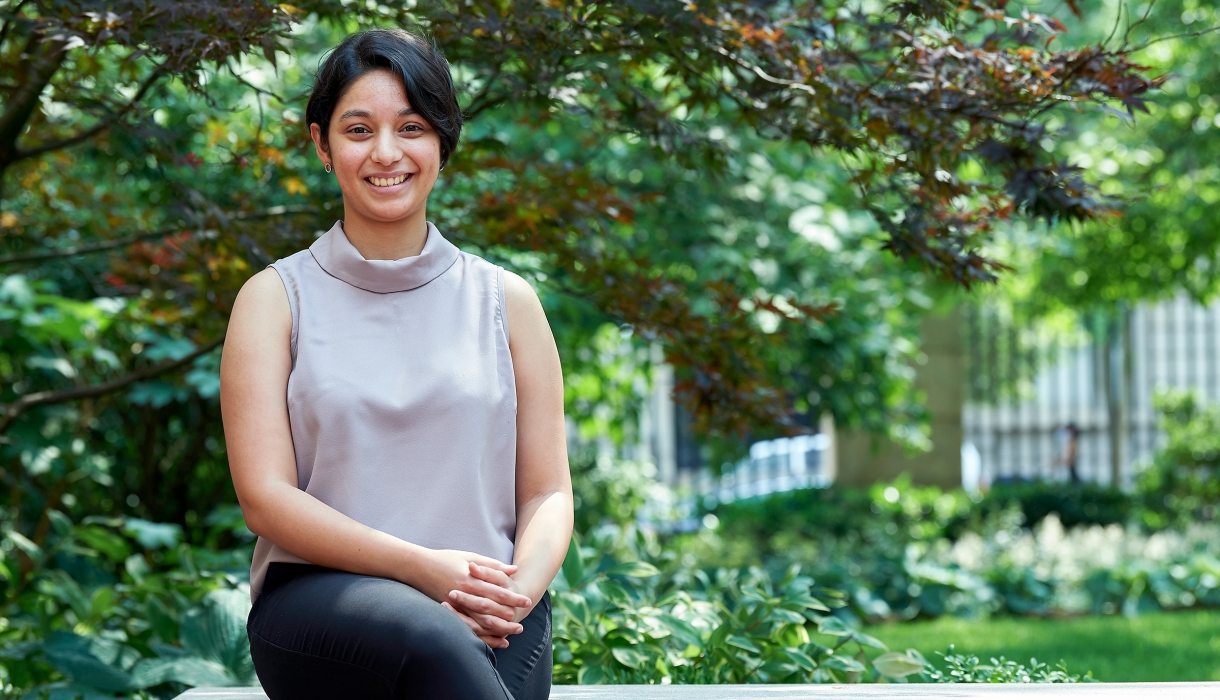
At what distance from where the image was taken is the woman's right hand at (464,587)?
63.4 inches

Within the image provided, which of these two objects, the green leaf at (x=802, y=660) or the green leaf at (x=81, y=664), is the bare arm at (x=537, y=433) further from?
the green leaf at (x=81, y=664)

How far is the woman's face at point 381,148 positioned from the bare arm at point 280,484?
0.21 m

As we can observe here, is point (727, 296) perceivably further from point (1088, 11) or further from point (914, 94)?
point (1088, 11)

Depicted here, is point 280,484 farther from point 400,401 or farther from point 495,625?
point 495,625

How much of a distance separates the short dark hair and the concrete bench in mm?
1120

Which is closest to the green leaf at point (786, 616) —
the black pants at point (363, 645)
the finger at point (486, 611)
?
the black pants at point (363, 645)

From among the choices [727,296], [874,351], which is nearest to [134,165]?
[727,296]

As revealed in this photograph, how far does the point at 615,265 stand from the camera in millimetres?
3186

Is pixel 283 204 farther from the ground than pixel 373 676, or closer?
farther from the ground

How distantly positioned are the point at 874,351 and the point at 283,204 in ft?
11.4

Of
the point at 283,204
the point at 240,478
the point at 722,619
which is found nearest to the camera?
the point at 240,478

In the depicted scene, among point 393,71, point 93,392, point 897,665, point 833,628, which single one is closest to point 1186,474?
point 833,628

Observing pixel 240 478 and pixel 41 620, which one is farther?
pixel 41 620

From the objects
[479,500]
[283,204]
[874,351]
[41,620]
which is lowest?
[41,620]
